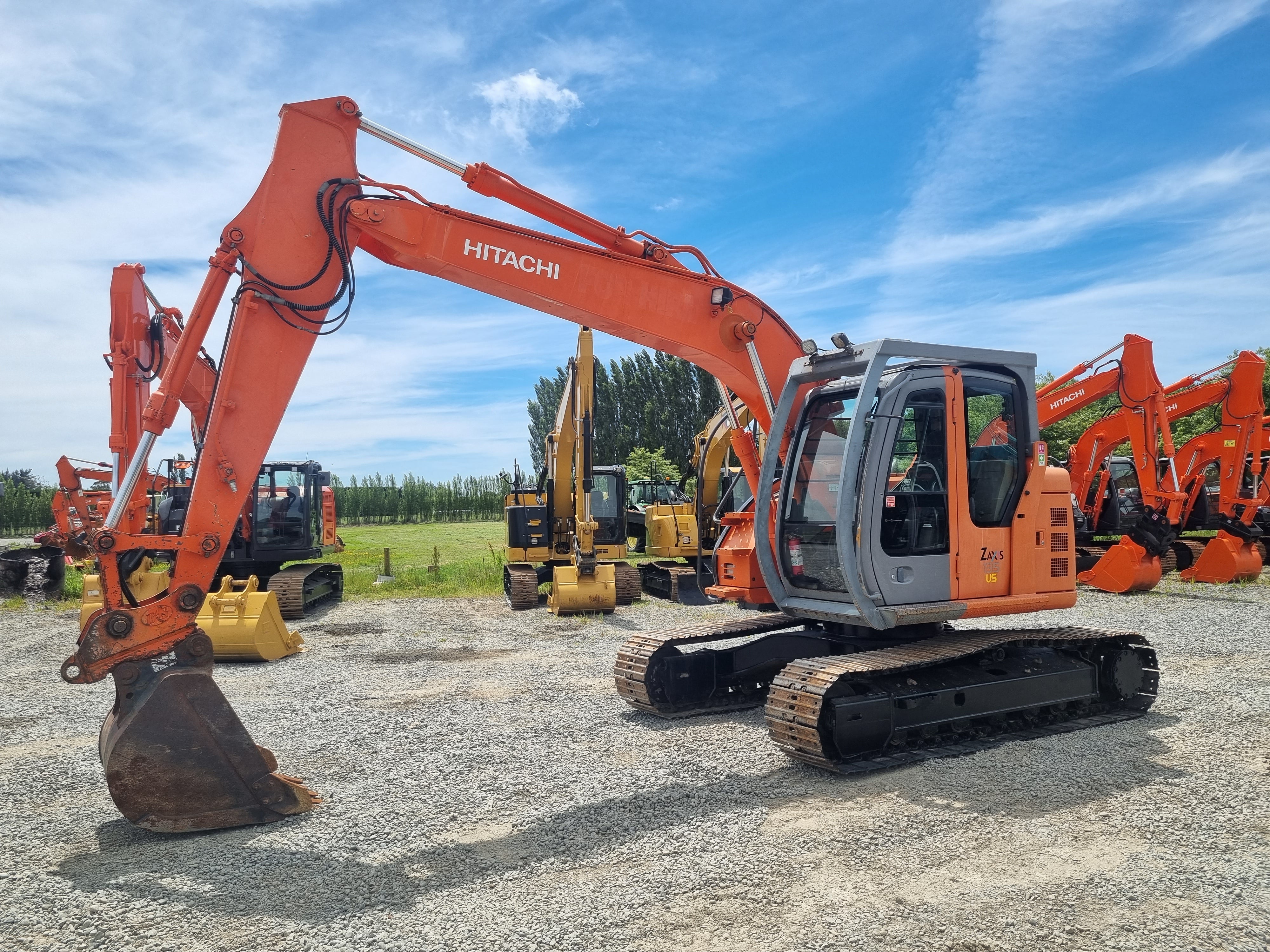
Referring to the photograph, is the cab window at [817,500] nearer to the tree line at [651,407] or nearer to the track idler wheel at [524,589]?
the track idler wheel at [524,589]

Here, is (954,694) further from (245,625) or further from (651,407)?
(651,407)

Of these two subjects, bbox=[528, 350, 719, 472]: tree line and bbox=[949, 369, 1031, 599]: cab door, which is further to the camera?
bbox=[528, 350, 719, 472]: tree line

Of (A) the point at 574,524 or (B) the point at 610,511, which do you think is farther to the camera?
(B) the point at 610,511

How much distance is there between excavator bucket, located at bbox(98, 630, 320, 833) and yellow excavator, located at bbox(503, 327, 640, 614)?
878 cm

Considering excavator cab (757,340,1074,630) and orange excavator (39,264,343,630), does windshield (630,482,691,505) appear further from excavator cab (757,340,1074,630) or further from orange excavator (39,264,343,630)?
excavator cab (757,340,1074,630)

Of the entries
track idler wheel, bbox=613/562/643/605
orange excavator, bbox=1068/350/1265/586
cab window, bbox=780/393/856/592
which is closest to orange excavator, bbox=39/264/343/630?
cab window, bbox=780/393/856/592

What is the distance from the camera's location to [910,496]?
6113 mm

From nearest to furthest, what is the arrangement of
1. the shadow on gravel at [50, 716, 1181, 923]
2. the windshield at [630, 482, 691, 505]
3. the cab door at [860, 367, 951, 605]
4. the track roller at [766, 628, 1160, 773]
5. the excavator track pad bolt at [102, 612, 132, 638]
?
1. the shadow on gravel at [50, 716, 1181, 923]
2. the excavator track pad bolt at [102, 612, 132, 638]
3. the track roller at [766, 628, 1160, 773]
4. the cab door at [860, 367, 951, 605]
5. the windshield at [630, 482, 691, 505]

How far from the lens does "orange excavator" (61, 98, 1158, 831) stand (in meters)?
4.90

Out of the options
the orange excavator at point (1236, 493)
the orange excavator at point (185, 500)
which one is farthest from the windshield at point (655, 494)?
the orange excavator at point (1236, 493)

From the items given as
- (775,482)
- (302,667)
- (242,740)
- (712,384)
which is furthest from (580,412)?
(712,384)

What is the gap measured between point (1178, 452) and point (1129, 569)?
15.2 ft

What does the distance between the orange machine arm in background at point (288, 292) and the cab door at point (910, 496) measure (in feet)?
6.01

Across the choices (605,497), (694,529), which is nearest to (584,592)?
(605,497)
